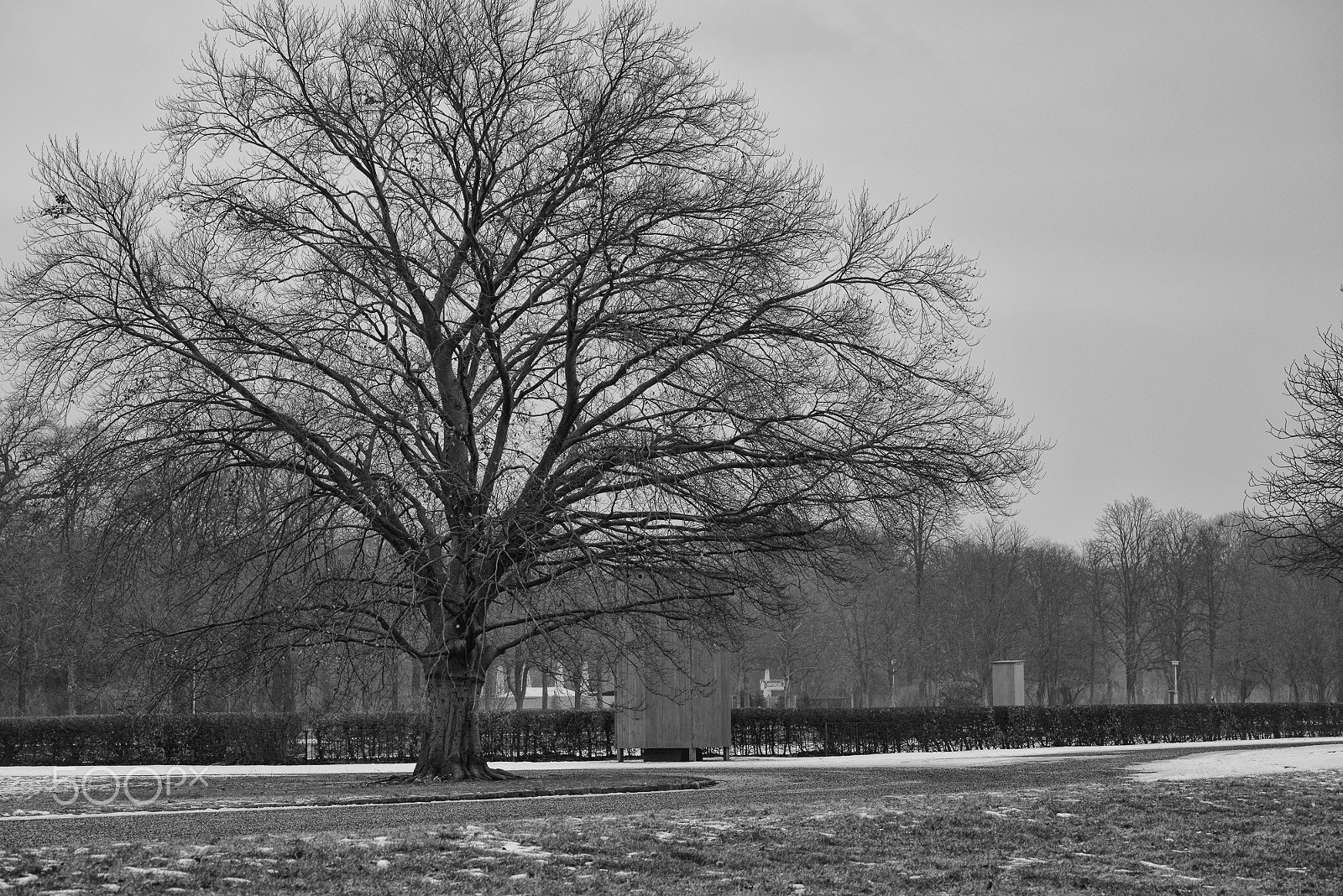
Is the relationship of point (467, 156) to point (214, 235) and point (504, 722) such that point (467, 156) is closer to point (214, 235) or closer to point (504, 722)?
point (214, 235)

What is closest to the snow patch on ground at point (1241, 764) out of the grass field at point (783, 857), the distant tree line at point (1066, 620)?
the grass field at point (783, 857)

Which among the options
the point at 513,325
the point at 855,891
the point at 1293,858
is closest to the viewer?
the point at 855,891

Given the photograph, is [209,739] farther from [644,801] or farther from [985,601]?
[985,601]

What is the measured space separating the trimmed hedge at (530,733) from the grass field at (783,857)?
17.7 metres

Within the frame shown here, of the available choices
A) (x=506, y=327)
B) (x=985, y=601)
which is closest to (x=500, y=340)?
(x=506, y=327)

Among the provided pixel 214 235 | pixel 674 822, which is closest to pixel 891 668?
pixel 214 235

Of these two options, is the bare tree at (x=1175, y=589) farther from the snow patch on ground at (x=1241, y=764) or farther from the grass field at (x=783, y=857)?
the grass field at (x=783, y=857)

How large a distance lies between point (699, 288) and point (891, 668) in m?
40.8

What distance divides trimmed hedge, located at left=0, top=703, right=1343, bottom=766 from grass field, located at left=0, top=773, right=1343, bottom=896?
1774 centimetres

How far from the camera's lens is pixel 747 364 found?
18.5 meters

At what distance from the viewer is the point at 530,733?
3094 centimetres

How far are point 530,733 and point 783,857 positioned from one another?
70.2 ft

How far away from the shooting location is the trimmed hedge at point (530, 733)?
28266 millimetres

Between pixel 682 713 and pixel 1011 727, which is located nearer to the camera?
pixel 682 713
